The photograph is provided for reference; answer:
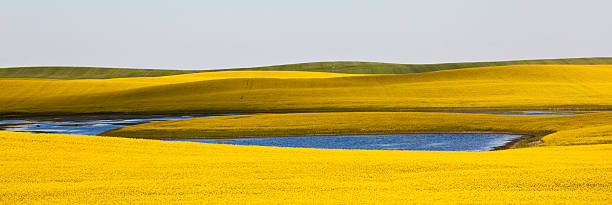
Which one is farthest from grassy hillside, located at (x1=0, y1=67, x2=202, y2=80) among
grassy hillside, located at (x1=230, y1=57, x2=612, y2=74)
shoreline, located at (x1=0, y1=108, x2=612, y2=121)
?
shoreline, located at (x1=0, y1=108, x2=612, y2=121)

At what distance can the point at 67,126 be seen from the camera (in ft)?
167

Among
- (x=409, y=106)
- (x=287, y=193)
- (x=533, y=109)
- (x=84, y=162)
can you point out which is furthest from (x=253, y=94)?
(x=287, y=193)

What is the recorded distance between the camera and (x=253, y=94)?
235ft

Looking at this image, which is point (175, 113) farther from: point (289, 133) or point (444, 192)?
point (444, 192)

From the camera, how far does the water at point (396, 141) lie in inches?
1287

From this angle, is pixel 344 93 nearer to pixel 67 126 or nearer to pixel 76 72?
pixel 67 126

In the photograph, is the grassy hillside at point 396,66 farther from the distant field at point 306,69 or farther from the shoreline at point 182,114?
the shoreline at point 182,114

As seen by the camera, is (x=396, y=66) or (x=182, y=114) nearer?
(x=182, y=114)

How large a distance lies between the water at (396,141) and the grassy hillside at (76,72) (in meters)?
134

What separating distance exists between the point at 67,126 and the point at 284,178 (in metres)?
39.6

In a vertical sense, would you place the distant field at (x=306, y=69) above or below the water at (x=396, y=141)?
below

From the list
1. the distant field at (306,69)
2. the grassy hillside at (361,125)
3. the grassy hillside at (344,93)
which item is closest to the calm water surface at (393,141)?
the grassy hillside at (361,125)

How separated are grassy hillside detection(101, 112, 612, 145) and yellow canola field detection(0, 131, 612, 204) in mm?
18820

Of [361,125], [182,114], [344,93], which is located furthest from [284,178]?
[344,93]
